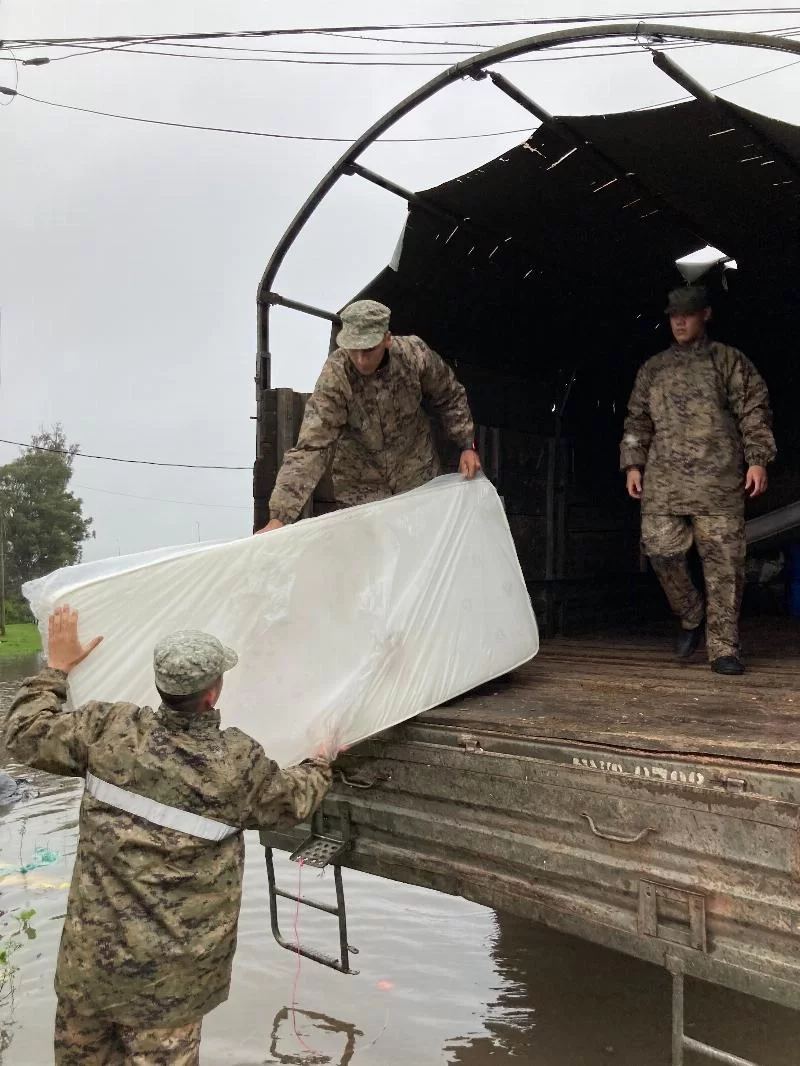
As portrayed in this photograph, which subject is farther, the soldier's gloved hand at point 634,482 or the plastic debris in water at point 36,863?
the plastic debris in water at point 36,863

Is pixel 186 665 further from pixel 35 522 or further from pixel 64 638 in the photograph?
pixel 35 522

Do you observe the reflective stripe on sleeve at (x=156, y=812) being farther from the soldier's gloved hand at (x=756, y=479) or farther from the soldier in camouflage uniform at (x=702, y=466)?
the soldier's gloved hand at (x=756, y=479)

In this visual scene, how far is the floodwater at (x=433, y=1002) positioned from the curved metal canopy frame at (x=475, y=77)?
2.86 m

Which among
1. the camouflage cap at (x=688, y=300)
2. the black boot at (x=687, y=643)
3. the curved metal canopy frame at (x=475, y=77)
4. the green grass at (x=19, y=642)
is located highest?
the curved metal canopy frame at (x=475, y=77)

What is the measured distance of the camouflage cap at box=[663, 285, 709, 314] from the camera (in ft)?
12.1

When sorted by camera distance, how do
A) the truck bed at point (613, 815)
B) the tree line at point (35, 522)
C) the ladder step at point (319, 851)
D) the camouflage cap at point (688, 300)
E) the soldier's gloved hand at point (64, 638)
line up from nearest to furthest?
1. the truck bed at point (613, 815)
2. the soldier's gloved hand at point (64, 638)
3. the ladder step at point (319, 851)
4. the camouflage cap at point (688, 300)
5. the tree line at point (35, 522)

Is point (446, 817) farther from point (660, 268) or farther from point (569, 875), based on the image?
point (660, 268)

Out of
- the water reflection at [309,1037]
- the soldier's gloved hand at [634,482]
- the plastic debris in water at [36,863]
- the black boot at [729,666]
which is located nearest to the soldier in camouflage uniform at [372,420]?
the soldier's gloved hand at [634,482]

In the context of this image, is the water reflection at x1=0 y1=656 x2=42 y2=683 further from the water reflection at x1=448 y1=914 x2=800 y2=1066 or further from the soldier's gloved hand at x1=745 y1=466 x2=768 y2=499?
the soldier's gloved hand at x1=745 y1=466 x2=768 y2=499

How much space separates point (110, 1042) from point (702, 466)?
9.61 ft

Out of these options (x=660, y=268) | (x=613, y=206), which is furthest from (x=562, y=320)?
(x=613, y=206)

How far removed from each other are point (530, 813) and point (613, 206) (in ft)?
10.0

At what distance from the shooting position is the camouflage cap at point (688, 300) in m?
3.68

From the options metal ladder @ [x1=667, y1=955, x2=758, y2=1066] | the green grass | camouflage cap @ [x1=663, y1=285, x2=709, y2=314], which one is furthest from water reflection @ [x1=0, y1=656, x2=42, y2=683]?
metal ladder @ [x1=667, y1=955, x2=758, y2=1066]
